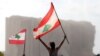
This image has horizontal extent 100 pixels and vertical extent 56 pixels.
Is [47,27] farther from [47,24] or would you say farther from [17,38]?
[17,38]

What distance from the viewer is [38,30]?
14766 mm

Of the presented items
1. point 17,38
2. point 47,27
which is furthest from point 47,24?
point 17,38

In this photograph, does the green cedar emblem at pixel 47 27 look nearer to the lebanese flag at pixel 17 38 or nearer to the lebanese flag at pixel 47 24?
the lebanese flag at pixel 47 24

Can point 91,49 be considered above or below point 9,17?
below

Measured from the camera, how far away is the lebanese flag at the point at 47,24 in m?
14.8

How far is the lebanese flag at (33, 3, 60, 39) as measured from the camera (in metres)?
14.8

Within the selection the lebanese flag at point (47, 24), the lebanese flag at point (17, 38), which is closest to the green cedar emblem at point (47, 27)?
the lebanese flag at point (47, 24)

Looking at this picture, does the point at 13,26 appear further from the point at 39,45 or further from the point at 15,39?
the point at 15,39

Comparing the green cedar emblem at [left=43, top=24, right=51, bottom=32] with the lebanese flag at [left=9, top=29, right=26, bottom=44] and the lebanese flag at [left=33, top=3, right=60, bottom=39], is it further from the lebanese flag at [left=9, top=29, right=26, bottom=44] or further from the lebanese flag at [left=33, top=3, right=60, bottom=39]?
the lebanese flag at [left=9, top=29, right=26, bottom=44]

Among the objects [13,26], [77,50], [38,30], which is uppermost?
[38,30]

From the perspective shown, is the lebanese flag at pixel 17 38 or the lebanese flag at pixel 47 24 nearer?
the lebanese flag at pixel 47 24

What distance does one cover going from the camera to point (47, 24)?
14.9 metres

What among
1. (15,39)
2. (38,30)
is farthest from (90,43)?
(38,30)

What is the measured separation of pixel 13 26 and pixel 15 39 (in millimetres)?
29103
